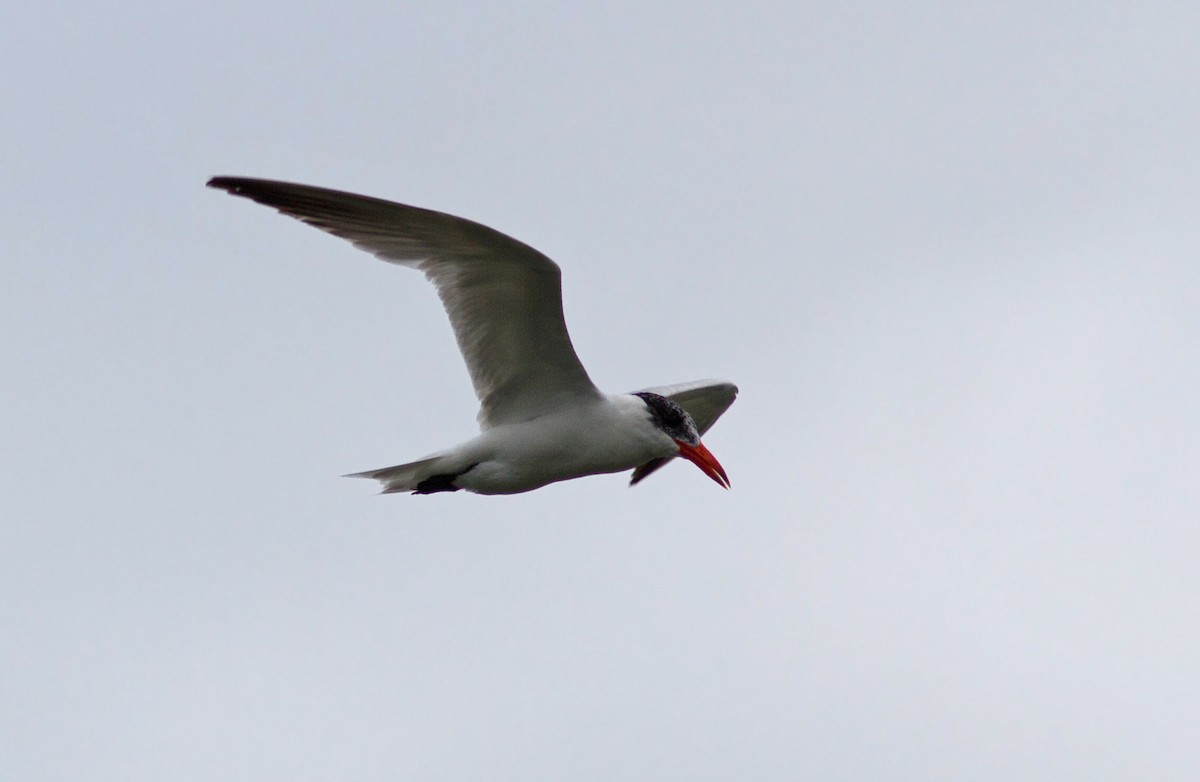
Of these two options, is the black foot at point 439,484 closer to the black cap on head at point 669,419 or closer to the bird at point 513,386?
the bird at point 513,386

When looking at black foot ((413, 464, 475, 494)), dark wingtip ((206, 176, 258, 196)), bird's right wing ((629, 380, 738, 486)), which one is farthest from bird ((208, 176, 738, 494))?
bird's right wing ((629, 380, 738, 486))

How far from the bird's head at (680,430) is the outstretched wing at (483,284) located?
0.50 m

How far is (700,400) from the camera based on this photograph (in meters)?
13.1

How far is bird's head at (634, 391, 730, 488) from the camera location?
10.9 metres

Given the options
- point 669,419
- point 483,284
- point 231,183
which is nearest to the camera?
point 231,183

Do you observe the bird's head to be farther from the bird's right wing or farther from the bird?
the bird's right wing

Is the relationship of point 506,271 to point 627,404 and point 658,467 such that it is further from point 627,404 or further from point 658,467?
point 658,467

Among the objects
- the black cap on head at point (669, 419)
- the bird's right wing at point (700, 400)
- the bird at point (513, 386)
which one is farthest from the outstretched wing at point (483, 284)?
the bird's right wing at point (700, 400)

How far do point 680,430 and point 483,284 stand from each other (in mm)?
2016

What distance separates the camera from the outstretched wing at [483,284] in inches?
366

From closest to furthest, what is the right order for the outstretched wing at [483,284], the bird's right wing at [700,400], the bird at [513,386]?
1. the outstretched wing at [483,284]
2. the bird at [513,386]
3. the bird's right wing at [700,400]

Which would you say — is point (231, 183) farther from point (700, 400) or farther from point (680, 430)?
point (700, 400)

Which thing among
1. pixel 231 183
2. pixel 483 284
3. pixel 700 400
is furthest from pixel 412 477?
pixel 700 400

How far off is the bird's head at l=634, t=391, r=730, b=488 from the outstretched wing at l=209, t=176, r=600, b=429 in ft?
1.65
